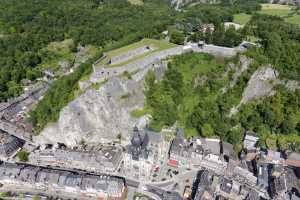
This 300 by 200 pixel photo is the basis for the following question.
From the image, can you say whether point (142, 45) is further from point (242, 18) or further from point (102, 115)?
point (242, 18)

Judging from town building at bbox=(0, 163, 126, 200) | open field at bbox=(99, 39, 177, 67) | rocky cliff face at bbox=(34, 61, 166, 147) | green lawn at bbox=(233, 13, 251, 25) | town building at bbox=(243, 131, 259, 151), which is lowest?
town building at bbox=(0, 163, 126, 200)

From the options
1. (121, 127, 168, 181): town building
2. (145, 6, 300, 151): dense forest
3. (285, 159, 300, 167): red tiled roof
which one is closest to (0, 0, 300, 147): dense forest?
(145, 6, 300, 151): dense forest

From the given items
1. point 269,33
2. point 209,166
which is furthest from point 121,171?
point 269,33

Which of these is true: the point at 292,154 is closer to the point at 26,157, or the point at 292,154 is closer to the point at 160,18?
the point at 26,157

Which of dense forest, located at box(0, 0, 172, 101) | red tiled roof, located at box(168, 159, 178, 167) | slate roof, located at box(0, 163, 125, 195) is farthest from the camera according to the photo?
dense forest, located at box(0, 0, 172, 101)

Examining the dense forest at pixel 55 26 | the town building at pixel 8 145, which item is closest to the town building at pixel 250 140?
the dense forest at pixel 55 26

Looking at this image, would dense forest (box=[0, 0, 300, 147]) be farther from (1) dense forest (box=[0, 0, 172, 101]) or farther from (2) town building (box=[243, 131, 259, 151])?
(2) town building (box=[243, 131, 259, 151])
